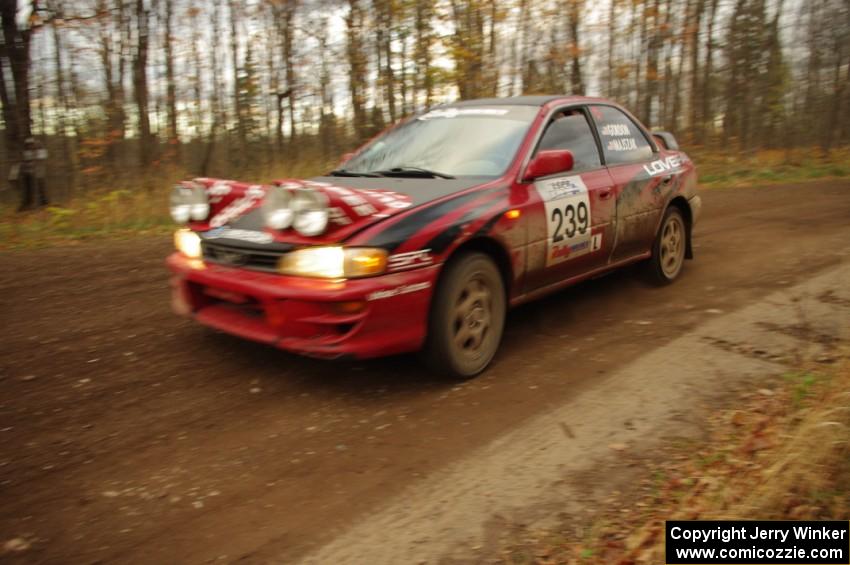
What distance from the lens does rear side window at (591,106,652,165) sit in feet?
17.3

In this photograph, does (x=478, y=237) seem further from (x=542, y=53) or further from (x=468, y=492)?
(x=542, y=53)

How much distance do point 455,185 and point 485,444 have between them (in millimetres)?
1654

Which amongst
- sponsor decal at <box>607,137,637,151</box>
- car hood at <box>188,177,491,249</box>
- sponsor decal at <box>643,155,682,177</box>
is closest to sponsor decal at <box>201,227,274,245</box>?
car hood at <box>188,177,491,249</box>

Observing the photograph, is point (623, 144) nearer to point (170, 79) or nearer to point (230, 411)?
point (230, 411)

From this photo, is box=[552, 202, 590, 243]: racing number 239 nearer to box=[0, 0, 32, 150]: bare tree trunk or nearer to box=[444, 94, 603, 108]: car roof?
box=[444, 94, 603, 108]: car roof

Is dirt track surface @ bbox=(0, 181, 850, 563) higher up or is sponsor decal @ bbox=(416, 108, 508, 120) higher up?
sponsor decal @ bbox=(416, 108, 508, 120)

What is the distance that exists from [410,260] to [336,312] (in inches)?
19.1

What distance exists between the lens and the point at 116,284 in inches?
239

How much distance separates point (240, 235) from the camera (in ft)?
12.9

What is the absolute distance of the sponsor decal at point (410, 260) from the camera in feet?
11.6

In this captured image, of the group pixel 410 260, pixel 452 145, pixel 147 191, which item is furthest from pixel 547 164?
pixel 147 191

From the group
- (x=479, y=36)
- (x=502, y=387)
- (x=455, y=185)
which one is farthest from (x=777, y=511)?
(x=479, y=36)

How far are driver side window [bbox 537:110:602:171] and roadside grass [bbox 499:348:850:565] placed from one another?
232cm

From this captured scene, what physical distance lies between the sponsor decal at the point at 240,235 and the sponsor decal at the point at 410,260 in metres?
0.72
